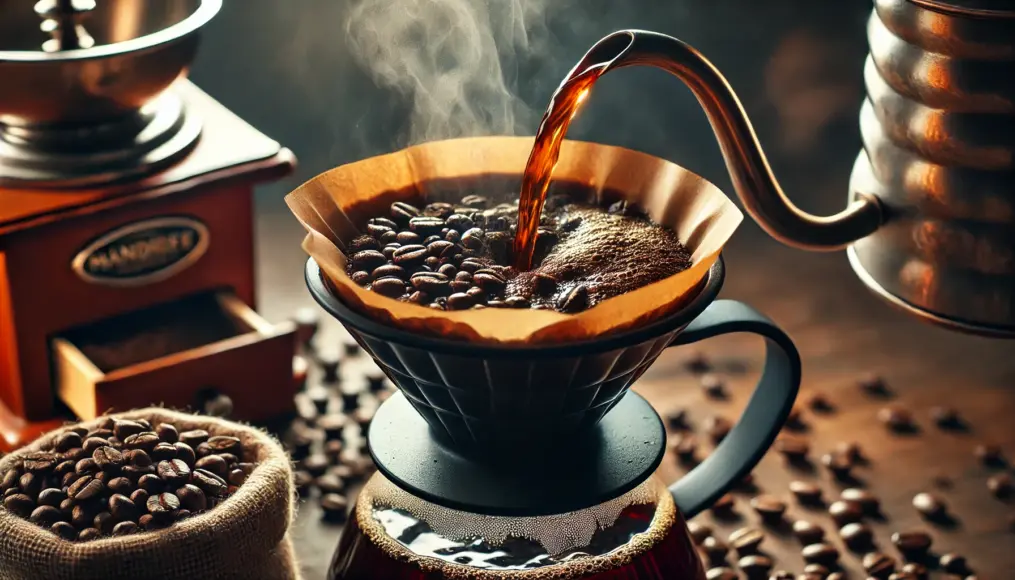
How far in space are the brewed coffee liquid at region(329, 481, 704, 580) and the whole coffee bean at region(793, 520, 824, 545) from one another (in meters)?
0.55

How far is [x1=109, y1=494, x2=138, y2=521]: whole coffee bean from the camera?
144 centimetres

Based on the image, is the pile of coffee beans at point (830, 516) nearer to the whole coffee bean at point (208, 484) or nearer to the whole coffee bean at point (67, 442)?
the whole coffee bean at point (208, 484)

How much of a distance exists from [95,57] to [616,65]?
914mm

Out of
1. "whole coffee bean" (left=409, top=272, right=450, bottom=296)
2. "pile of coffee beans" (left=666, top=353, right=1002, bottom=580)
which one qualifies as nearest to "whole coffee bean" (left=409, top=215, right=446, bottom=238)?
"whole coffee bean" (left=409, top=272, right=450, bottom=296)

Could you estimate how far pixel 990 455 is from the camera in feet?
6.66

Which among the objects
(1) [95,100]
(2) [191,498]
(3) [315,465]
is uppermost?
(1) [95,100]

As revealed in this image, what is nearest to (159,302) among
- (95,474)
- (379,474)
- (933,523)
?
(95,474)

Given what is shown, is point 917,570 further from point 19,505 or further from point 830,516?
point 19,505

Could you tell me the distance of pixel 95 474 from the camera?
1477 millimetres

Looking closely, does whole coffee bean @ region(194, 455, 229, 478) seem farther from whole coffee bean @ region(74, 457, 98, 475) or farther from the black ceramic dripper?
the black ceramic dripper

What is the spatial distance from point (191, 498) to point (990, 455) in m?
1.28

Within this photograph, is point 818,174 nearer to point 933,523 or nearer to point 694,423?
point 694,423

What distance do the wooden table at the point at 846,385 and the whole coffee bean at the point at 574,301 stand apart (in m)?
0.81

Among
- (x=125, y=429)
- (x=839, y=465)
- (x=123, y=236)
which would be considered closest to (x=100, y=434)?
(x=125, y=429)
